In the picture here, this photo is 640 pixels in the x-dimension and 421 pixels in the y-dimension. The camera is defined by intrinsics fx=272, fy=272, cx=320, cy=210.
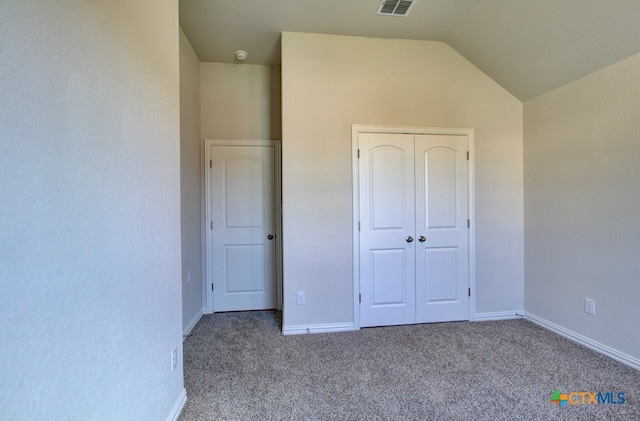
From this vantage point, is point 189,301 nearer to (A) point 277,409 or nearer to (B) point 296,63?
(A) point 277,409

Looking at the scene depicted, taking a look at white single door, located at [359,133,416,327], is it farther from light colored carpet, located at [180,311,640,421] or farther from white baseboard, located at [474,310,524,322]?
white baseboard, located at [474,310,524,322]

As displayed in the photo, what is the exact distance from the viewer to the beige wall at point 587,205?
2061mm

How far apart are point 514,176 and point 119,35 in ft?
11.2

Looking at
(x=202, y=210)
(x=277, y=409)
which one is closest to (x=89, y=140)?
(x=277, y=409)

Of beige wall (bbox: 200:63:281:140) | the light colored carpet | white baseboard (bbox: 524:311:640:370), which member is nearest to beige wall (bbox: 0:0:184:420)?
Answer: the light colored carpet

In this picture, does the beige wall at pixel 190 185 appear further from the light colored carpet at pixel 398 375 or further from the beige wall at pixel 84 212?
the beige wall at pixel 84 212

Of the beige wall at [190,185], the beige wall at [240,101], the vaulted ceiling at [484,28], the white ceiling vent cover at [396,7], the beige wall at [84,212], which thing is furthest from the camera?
the beige wall at [240,101]

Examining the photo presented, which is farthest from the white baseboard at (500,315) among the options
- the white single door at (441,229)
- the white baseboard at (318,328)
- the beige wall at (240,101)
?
the beige wall at (240,101)

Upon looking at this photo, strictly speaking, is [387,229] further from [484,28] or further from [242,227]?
[484,28]

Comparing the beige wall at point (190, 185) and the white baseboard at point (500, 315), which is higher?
the beige wall at point (190, 185)

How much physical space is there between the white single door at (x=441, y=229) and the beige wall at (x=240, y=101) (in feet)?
5.61

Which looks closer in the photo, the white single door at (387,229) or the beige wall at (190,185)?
the beige wall at (190,185)

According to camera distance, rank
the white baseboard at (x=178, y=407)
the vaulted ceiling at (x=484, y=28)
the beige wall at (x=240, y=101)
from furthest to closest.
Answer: the beige wall at (x=240, y=101) → the vaulted ceiling at (x=484, y=28) → the white baseboard at (x=178, y=407)

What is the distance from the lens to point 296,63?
2602 mm
